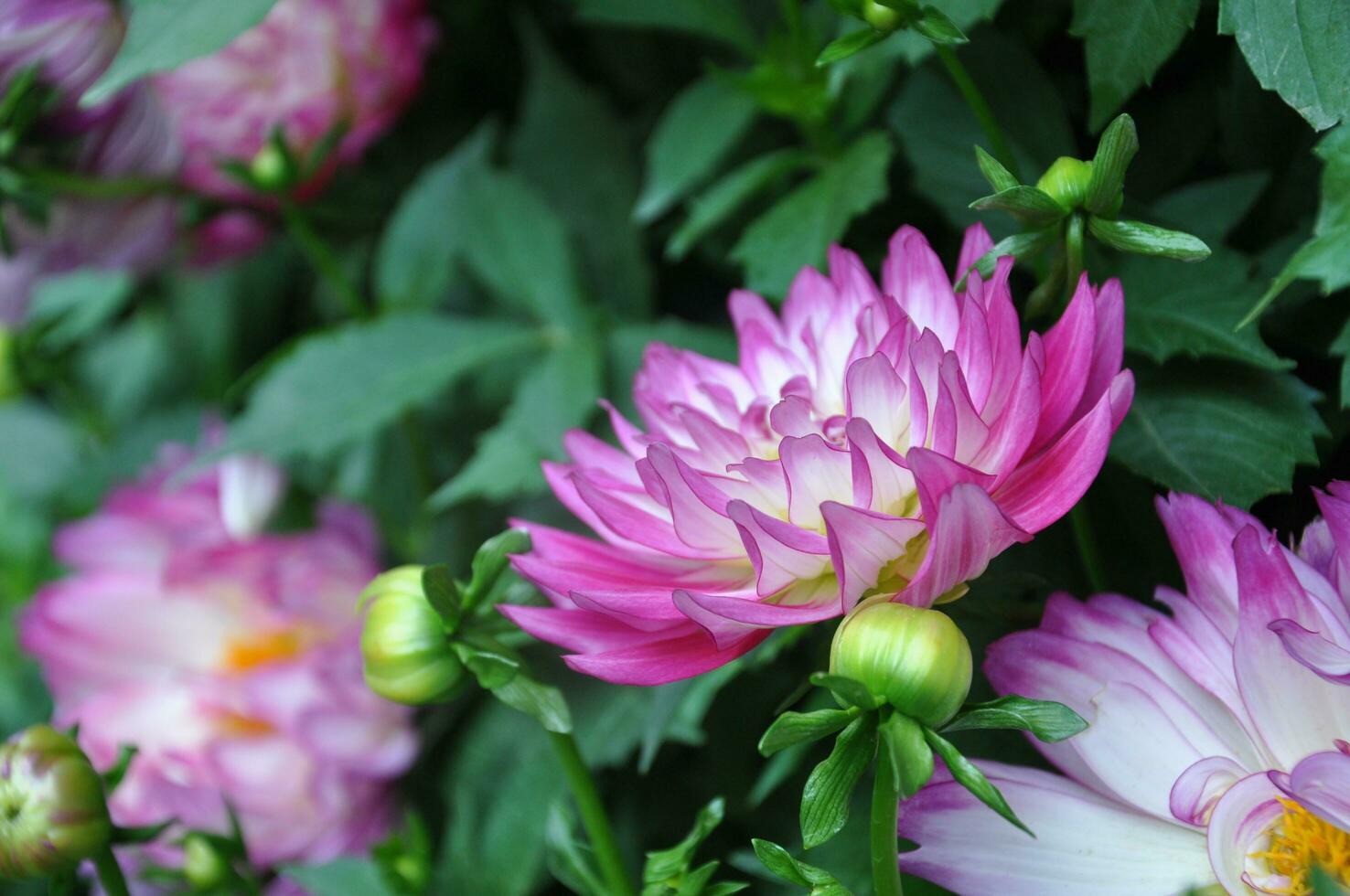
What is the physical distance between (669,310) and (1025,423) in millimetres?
366

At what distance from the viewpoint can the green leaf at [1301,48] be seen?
30 cm

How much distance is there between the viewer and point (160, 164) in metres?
0.62

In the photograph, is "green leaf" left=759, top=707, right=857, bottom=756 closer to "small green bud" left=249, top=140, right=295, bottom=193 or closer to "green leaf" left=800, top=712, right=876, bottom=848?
"green leaf" left=800, top=712, right=876, bottom=848

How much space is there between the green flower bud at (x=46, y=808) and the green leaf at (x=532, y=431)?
18 cm

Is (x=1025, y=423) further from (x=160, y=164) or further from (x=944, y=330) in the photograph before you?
(x=160, y=164)

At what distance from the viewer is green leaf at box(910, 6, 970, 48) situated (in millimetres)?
301

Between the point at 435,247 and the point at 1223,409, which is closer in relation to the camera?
the point at 1223,409

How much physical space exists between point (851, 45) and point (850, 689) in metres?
0.17

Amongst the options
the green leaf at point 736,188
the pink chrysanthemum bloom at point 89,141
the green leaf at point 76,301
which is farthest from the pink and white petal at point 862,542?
the green leaf at point 76,301

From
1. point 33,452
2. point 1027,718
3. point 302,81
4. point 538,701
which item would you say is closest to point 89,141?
point 302,81

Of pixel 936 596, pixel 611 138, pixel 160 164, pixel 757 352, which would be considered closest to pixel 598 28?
pixel 611 138

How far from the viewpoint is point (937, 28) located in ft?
1.00

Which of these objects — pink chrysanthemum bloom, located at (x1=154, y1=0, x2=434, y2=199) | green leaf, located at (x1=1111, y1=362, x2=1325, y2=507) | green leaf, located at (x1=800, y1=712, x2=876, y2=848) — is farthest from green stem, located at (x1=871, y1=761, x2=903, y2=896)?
pink chrysanthemum bloom, located at (x1=154, y1=0, x2=434, y2=199)

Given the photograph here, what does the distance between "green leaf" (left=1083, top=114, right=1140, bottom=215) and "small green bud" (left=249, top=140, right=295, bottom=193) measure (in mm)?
385
